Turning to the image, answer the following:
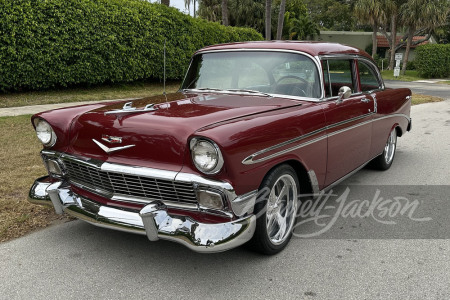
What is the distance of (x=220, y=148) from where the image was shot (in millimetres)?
2527

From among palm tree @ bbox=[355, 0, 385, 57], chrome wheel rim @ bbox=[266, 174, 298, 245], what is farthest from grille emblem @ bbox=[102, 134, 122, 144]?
palm tree @ bbox=[355, 0, 385, 57]

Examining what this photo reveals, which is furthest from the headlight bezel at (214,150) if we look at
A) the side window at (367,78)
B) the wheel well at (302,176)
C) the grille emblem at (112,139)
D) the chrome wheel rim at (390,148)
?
the chrome wheel rim at (390,148)

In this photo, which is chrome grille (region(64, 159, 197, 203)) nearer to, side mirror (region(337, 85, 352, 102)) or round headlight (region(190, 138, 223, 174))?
round headlight (region(190, 138, 223, 174))

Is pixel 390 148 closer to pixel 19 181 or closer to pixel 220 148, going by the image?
pixel 220 148

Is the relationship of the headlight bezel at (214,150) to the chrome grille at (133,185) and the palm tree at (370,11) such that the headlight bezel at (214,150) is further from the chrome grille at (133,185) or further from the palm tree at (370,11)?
the palm tree at (370,11)

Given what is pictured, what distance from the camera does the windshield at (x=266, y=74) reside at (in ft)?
12.2

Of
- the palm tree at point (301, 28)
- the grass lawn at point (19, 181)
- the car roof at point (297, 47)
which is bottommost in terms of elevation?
the grass lawn at point (19, 181)

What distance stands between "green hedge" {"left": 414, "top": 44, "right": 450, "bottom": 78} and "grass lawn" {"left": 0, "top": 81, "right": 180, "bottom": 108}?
1998cm

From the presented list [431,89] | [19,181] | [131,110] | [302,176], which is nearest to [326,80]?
[302,176]

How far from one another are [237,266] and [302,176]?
94cm

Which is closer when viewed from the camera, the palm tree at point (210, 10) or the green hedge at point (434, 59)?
the green hedge at point (434, 59)

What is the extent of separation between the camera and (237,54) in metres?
4.03

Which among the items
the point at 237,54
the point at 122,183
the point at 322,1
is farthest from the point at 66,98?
the point at 322,1

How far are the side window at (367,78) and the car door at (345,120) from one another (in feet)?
0.44
